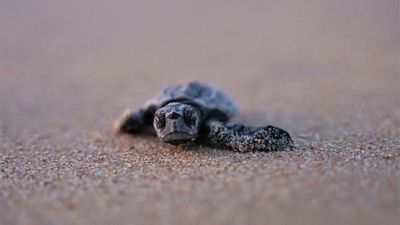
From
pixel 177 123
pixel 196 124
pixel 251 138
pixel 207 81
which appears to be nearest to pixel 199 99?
pixel 196 124

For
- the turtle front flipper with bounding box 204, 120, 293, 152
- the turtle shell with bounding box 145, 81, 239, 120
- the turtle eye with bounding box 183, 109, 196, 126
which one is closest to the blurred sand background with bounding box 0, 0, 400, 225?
the turtle front flipper with bounding box 204, 120, 293, 152

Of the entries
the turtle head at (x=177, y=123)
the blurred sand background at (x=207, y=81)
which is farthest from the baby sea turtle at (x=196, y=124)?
the blurred sand background at (x=207, y=81)

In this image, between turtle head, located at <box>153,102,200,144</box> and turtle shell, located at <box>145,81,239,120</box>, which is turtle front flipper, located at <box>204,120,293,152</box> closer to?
turtle head, located at <box>153,102,200,144</box>

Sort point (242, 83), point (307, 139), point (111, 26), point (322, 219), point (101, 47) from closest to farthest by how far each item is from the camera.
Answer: point (322, 219)
point (307, 139)
point (242, 83)
point (101, 47)
point (111, 26)

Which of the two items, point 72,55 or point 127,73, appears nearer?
point 127,73

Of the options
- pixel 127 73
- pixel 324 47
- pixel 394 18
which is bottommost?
pixel 127 73

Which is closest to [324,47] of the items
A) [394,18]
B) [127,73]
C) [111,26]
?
[394,18]

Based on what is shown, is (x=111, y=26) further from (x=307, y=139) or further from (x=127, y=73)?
(x=307, y=139)
